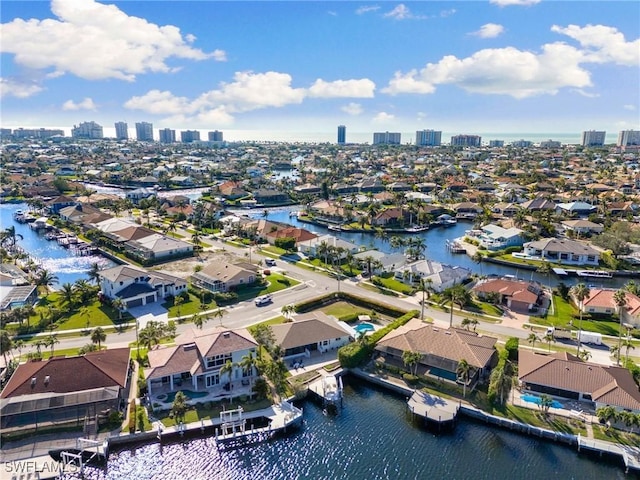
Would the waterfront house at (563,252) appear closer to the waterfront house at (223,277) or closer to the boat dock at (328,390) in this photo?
the waterfront house at (223,277)

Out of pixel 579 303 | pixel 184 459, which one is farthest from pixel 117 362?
pixel 579 303

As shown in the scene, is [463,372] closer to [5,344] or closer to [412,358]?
[412,358]

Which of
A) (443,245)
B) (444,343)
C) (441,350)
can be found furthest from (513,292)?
(443,245)

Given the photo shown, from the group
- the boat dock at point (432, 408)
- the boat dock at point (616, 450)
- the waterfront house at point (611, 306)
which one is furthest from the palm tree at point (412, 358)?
the waterfront house at point (611, 306)

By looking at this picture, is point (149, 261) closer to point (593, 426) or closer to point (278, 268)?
point (278, 268)

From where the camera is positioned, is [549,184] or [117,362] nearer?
[117,362]

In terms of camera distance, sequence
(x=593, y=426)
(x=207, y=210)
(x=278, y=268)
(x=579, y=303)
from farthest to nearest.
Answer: (x=207, y=210) < (x=278, y=268) < (x=579, y=303) < (x=593, y=426)

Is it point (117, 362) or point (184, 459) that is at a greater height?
point (117, 362)
